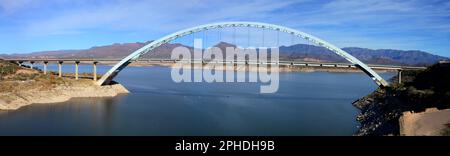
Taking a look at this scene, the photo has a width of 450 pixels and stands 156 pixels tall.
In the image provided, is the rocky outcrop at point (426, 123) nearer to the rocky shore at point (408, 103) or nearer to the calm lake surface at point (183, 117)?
the rocky shore at point (408, 103)

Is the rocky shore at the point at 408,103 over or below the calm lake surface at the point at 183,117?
over

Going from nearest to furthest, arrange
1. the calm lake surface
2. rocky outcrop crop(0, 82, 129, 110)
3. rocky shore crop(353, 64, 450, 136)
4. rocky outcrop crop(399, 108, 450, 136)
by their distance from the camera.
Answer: rocky outcrop crop(399, 108, 450, 136) → rocky shore crop(353, 64, 450, 136) → the calm lake surface → rocky outcrop crop(0, 82, 129, 110)

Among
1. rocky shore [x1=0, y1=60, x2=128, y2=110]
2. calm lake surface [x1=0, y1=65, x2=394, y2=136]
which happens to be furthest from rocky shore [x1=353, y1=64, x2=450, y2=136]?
rocky shore [x1=0, y1=60, x2=128, y2=110]

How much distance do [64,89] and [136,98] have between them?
5.28 metres

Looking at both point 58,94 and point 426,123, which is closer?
point 426,123

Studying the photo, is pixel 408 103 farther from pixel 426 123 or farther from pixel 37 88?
pixel 37 88

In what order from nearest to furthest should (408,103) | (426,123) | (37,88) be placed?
(426,123)
(408,103)
(37,88)

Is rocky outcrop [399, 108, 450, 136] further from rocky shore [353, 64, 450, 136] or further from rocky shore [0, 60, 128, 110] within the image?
rocky shore [0, 60, 128, 110]

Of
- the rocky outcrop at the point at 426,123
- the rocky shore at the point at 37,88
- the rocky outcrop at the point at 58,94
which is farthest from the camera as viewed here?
the rocky shore at the point at 37,88

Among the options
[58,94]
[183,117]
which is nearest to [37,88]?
[58,94]

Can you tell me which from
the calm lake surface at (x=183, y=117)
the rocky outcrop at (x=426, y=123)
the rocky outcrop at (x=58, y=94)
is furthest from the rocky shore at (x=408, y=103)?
the rocky outcrop at (x=58, y=94)

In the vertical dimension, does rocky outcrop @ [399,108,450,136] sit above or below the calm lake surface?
above

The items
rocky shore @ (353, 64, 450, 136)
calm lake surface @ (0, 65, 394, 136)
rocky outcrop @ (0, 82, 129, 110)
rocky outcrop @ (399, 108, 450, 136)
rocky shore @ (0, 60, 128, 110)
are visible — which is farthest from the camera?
rocky shore @ (0, 60, 128, 110)
